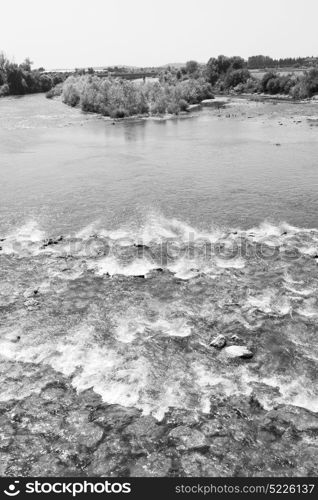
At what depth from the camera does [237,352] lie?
76.7ft

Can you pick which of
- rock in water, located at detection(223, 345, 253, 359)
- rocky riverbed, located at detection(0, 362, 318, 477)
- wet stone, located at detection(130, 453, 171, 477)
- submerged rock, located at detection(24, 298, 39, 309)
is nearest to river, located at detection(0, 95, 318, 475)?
submerged rock, located at detection(24, 298, 39, 309)

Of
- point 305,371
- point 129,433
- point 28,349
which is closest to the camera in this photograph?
point 129,433

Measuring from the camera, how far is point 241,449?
17.6 metres

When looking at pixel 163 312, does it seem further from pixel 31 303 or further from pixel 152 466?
pixel 152 466

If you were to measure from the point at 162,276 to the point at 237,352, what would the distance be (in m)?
10.8

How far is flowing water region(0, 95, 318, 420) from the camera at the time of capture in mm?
21969

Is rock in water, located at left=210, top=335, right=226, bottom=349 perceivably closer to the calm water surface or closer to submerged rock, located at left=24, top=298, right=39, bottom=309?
submerged rock, located at left=24, top=298, right=39, bottom=309

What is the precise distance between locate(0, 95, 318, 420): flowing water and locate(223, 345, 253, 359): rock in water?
40cm

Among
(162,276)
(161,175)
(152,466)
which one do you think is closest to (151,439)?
(152,466)

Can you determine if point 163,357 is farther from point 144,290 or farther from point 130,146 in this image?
point 130,146

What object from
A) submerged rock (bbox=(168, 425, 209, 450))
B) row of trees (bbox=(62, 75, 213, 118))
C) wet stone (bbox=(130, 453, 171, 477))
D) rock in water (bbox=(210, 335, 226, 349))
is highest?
row of trees (bbox=(62, 75, 213, 118))

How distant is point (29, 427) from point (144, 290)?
1370cm

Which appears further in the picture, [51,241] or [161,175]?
[161,175]

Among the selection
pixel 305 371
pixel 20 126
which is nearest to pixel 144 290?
pixel 305 371
